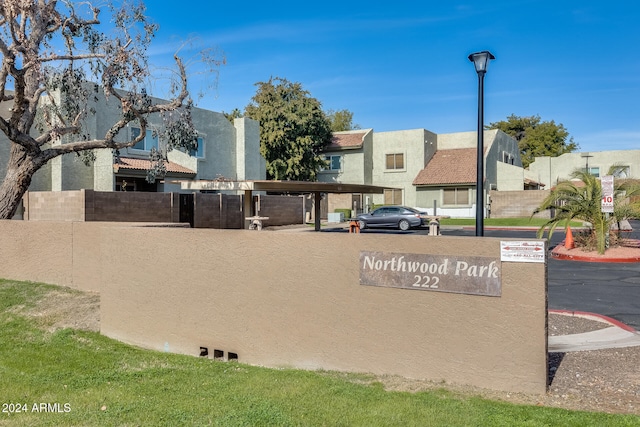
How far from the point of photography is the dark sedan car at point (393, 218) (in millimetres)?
31547

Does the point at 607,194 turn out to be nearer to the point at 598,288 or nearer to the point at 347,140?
the point at 598,288

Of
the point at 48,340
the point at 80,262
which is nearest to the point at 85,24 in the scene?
the point at 80,262

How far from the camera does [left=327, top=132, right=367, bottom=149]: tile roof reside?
43.0 metres

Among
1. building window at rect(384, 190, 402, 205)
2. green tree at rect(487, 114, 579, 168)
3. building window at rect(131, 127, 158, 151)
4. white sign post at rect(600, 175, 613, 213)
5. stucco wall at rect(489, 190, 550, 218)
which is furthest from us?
green tree at rect(487, 114, 579, 168)

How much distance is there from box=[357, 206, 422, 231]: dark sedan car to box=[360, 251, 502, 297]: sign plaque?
2517 cm

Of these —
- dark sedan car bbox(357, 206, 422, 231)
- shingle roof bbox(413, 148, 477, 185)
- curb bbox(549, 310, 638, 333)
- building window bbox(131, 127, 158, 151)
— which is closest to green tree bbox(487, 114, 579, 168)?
shingle roof bbox(413, 148, 477, 185)

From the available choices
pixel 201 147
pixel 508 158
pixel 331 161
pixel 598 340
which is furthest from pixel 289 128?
pixel 598 340

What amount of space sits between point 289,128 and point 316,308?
119ft

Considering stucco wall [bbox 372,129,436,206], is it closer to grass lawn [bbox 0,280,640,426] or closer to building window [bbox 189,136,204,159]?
building window [bbox 189,136,204,159]

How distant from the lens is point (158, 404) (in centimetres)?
543

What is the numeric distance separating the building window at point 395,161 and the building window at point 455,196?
14.1ft

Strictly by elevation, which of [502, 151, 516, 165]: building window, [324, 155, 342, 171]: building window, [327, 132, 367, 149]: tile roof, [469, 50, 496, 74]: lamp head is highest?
[327, 132, 367, 149]: tile roof

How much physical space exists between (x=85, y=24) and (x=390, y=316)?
43.2 ft

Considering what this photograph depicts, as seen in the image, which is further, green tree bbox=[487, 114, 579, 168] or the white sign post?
green tree bbox=[487, 114, 579, 168]
